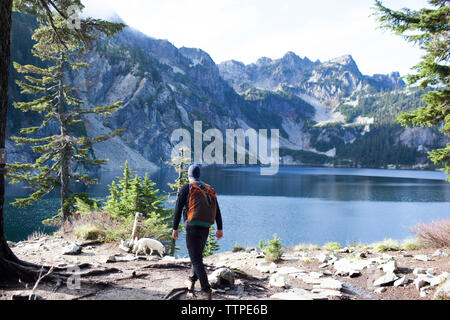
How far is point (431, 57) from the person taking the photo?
9.49 metres

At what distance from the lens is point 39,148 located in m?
15.5

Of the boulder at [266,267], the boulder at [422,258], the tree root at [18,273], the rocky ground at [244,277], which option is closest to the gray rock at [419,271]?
the rocky ground at [244,277]

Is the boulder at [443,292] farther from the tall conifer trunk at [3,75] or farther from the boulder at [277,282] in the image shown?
the tall conifer trunk at [3,75]

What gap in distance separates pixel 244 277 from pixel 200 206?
9.17ft

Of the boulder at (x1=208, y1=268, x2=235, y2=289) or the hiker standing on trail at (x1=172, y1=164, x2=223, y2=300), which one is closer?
the hiker standing on trail at (x1=172, y1=164, x2=223, y2=300)

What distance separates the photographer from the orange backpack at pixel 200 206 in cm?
545

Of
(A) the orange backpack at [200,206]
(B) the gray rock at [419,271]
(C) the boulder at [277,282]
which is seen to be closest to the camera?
(A) the orange backpack at [200,206]

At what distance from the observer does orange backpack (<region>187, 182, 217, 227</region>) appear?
17.9 feet

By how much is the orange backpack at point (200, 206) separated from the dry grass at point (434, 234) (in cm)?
886

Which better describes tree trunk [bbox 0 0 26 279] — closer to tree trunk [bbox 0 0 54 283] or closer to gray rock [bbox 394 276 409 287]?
tree trunk [bbox 0 0 54 283]

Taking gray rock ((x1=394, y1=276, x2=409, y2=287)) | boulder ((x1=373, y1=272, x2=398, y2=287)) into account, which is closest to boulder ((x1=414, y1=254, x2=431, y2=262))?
boulder ((x1=373, y1=272, x2=398, y2=287))

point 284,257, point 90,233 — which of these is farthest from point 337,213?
point 90,233

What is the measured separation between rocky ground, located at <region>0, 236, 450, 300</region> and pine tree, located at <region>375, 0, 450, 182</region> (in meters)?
4.02
